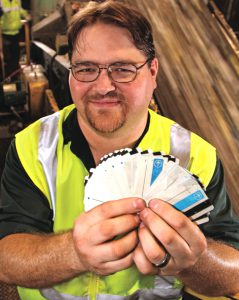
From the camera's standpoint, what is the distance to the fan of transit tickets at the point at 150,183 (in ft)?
2.88

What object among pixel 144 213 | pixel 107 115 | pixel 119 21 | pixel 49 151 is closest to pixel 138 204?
pixel 144 213

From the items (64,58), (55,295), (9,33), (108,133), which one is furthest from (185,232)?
(9,33)

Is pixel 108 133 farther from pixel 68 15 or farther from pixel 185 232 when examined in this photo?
pixel 68 15

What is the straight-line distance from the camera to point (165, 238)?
74cm

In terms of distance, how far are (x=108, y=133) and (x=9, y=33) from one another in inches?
204

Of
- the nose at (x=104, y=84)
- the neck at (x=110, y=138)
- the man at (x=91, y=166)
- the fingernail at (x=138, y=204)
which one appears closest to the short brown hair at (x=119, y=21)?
the man at (x=91, y=166)

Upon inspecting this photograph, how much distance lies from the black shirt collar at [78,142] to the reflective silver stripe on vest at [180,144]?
4.5 inches

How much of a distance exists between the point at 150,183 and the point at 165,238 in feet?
0.61

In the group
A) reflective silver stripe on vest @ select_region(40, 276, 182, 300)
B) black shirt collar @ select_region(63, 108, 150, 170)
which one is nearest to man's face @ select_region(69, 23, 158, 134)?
black shirt collar @ select_region(63, 108, 150, 170)

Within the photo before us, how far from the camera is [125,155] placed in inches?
36.4

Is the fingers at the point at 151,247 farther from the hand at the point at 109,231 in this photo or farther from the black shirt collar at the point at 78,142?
the black shirt collar at the point at 78,142

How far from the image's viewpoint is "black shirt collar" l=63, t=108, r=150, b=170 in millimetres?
1255

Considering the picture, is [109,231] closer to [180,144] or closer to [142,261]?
[142,261]

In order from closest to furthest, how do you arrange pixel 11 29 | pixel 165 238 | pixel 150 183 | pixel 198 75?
pixel 165 238
pixel 150 183
pixel 198 75
pixel 11 29
